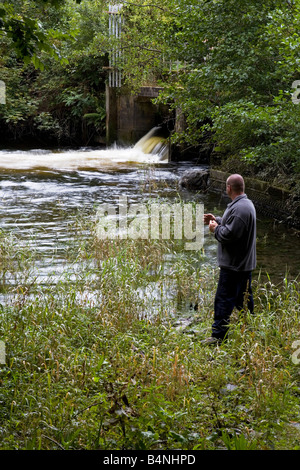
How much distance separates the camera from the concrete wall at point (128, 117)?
27406 millimetres

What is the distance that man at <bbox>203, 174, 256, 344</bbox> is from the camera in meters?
6.31

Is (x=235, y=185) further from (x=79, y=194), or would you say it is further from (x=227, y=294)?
→ (x=79, y=194)

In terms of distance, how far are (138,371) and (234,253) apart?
1.95 meters

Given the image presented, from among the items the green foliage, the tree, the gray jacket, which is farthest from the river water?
the green foliage

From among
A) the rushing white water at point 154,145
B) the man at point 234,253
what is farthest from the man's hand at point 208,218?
the rushing white water at point 154,145

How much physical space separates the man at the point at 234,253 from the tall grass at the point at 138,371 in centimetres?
21

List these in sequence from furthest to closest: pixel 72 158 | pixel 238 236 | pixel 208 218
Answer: pixel 72 158 → pixel 208 218 → pixel 238 236

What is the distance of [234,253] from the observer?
641 cm

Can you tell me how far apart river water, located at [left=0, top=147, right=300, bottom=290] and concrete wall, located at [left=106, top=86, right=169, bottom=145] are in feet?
2.66

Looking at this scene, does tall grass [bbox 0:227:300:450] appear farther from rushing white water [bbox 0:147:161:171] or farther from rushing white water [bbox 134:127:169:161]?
rushing white water [bbox 134:127:169:161]

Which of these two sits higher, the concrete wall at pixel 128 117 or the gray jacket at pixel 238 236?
the concrete wall at pixel 128 117

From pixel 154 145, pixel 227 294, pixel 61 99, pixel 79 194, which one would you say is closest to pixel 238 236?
pixel 227 294

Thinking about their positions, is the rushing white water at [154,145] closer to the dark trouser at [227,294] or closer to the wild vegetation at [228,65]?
the wild vegetation at [228,65]

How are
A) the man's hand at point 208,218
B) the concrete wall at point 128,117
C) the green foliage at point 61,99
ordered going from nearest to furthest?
the man's hand at point 208,218 → the concrete wall at point 128,117 → the green foliage at point 61,99
